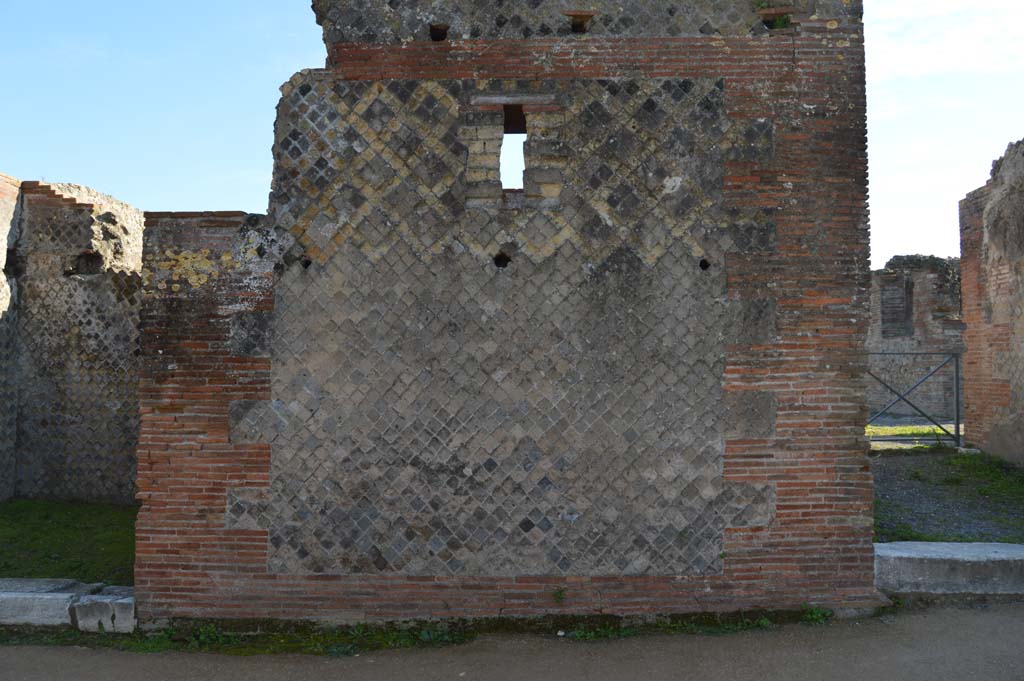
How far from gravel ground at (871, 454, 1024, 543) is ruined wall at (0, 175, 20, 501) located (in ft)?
27.9

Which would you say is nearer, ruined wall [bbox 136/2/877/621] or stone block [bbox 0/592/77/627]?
ruined wall [bbox 136/2/877/621]

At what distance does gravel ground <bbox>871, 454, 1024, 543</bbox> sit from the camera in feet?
19.4

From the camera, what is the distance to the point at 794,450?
186 inches

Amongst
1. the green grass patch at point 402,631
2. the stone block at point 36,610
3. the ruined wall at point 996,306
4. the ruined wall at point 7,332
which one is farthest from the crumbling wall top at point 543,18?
the ruined wall at point 996,306

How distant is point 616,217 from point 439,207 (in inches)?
48.2

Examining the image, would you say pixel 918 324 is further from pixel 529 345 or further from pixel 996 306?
pixel 529 345

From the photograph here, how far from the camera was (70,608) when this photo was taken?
4.85 metres

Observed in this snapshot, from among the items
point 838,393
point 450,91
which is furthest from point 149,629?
point 838,393

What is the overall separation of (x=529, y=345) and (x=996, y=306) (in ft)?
23.6

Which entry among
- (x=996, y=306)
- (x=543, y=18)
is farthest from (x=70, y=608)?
(x=996, y=306)

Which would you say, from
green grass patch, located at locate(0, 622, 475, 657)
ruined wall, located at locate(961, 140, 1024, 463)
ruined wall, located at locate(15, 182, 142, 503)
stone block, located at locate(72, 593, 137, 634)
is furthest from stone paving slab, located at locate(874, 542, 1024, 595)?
ruined wall, located at locate(15, 182, 142, 503)

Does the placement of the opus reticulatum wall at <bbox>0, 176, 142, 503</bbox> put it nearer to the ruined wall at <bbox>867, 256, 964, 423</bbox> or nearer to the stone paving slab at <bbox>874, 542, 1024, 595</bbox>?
the stone paving slab at <bbox>874, 542, 1024, 595</bbox>

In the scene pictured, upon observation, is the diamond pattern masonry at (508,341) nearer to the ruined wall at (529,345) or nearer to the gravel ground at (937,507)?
the ruined wall at (529,345)

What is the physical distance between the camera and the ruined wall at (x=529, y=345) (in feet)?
15.5
